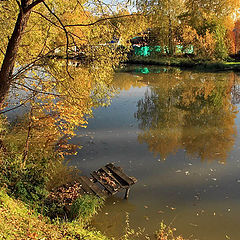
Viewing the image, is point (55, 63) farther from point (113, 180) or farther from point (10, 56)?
point (113, 180)

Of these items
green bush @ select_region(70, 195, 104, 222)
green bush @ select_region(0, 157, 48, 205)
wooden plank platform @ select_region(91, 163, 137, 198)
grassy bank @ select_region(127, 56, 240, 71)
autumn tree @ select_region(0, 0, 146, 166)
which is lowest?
green bush @ select_region(70, 195, 104, 222)

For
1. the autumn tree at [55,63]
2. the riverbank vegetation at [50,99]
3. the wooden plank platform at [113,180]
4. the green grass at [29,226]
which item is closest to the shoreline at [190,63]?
the riverbank vegetation at [50,99]

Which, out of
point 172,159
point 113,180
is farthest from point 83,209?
point 172,159

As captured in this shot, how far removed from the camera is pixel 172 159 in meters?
8.66

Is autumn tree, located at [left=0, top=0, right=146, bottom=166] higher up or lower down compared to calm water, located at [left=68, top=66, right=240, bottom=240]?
higher up

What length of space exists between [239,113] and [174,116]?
12.8 feet

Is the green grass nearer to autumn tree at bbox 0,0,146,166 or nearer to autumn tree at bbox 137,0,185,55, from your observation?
autumn tree at bbox 0,0,146,166

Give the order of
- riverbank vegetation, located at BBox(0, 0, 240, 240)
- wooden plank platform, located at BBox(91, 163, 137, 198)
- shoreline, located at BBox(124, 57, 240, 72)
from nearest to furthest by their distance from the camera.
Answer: riverbank vegetation, located at BBox(0, 0, 240, 240) → wooden plank platform, located at BBox(91, 163, 137, 198) → shoreline, located at BBox(124, 57, 240, 72)

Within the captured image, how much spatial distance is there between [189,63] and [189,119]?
23.6 meters

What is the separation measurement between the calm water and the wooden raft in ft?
1.16

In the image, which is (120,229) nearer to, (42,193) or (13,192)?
(42,193)

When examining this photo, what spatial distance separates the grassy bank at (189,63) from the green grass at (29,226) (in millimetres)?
30218

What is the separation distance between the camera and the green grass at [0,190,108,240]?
12.8 feet

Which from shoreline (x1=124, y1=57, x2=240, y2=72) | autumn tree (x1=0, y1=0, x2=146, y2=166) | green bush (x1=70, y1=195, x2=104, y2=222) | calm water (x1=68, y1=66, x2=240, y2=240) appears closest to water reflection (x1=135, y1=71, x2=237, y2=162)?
calm water (x1=68, y1=66, x2=240, y2=240)
